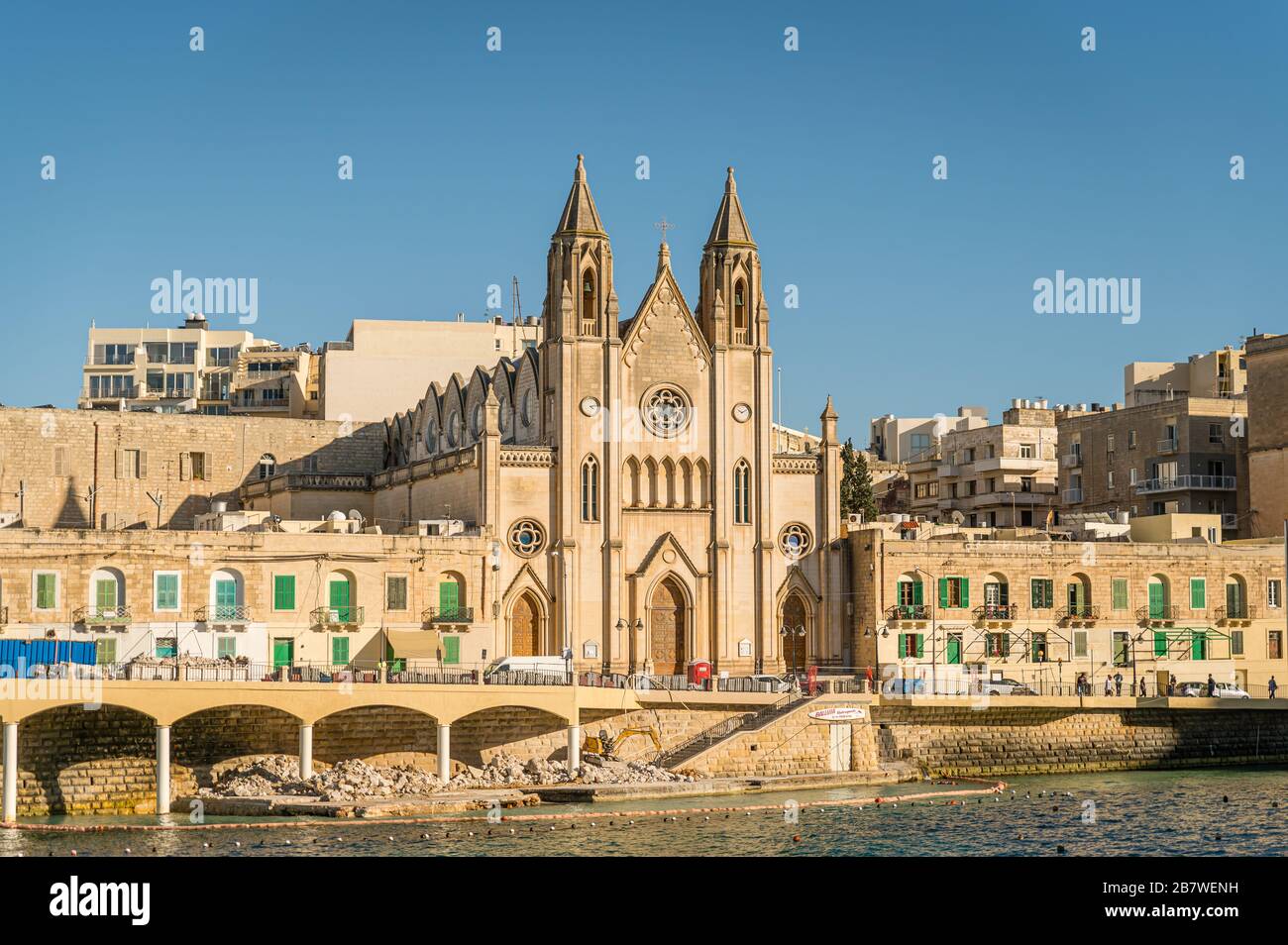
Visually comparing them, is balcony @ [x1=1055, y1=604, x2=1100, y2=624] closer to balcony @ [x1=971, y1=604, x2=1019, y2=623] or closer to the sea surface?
balcony @ [x1=971, y1=604, x2=1019, y2=623]

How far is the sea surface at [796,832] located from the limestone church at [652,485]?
17715 mm

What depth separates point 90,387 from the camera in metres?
135

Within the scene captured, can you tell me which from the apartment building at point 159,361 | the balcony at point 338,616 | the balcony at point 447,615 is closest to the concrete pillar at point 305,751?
the balcony at point 338,616

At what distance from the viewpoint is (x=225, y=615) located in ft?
213

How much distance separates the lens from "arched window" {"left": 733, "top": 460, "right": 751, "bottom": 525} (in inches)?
3056

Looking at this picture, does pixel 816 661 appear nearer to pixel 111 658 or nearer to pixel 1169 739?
pixel 1169 739

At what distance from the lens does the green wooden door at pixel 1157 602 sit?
78.6 m

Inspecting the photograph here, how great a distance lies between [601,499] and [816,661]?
11.5 meters

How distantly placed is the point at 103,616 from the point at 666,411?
25.5 m

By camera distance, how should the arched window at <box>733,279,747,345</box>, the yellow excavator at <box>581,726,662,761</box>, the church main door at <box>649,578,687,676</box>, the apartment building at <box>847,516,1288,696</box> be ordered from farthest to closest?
the arched window at <box>733,279,747,345</box> → the church main door at <box>649,578,687,676</box> → the apartment building at <box>847,516,1288,696</box> → the yellow excavator at <box>581,726,662,761</box>

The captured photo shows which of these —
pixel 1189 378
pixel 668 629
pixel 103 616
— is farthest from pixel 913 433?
pixel 103 616

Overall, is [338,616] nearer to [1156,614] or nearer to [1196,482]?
[1156,614]

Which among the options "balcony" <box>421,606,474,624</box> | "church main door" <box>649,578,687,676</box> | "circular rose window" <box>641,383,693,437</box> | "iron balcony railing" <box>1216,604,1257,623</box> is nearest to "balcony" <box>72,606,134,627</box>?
"balcony" <box>421,606,474,624</box>

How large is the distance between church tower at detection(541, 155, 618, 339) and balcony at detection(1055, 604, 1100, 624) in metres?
22.4
